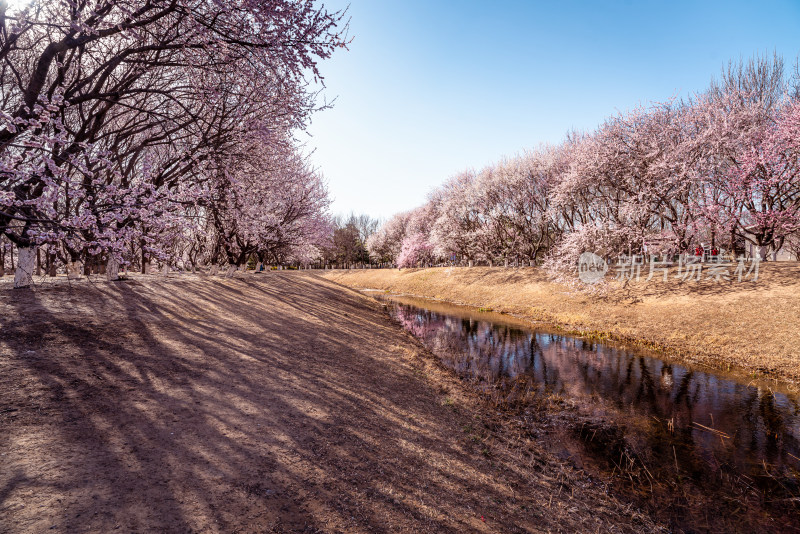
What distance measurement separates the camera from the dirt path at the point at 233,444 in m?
4.21

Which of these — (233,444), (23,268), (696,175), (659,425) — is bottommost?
(659,425)

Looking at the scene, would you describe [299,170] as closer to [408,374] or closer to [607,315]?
[408,374]

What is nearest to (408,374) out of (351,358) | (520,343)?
(351,358)

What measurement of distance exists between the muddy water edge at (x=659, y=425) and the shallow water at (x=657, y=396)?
37mm

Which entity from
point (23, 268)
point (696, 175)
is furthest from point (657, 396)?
point (23, 268)

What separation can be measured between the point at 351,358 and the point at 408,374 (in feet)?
7.57

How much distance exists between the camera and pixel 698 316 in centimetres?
1923

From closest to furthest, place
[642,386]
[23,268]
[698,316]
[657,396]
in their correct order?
[657,396] → [23,268] → [642,386] → [698,316]

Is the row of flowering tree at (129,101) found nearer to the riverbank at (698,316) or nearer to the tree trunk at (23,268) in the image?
the tree trunk at (23,268)

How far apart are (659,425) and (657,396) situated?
2.65 metres

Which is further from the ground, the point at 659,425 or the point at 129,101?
the point at 129,101

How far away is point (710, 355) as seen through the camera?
1598 centimetres

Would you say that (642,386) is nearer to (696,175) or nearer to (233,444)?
(233,444)

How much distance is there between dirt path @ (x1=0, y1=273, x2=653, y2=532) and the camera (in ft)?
13.8
